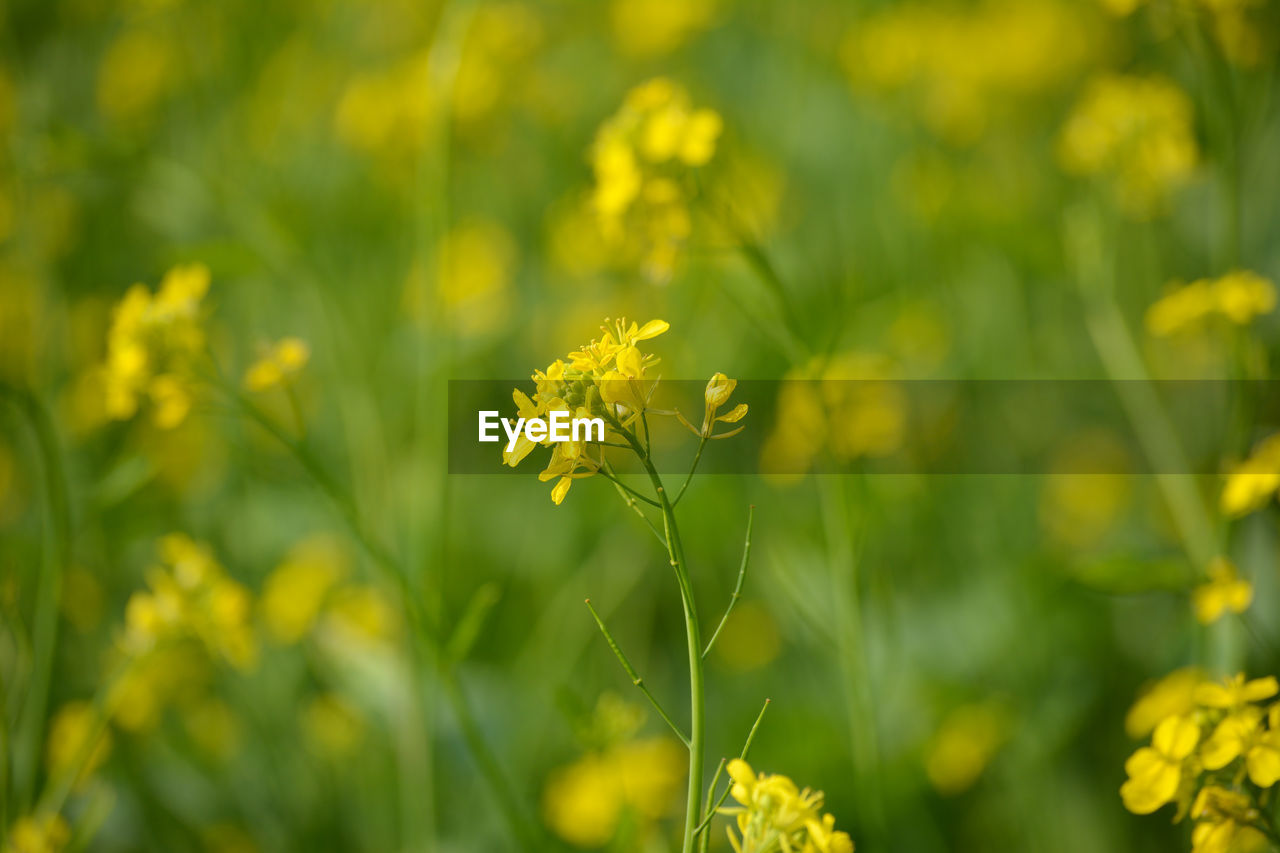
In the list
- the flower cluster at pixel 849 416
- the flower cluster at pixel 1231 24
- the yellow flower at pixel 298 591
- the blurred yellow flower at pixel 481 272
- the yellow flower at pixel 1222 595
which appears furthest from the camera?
the blurred yellow flower at pixel 481 272

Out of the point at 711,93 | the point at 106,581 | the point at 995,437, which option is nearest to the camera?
the point at 106,581

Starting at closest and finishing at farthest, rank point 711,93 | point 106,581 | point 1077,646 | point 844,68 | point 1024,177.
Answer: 1. point 1077,646
2. point 106,581
3. point 1024,177
4. point 844,68
5. point 711,93

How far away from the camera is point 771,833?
48 centimetres

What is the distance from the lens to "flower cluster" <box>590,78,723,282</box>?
887 mm

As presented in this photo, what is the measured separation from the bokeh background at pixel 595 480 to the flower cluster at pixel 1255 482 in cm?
7

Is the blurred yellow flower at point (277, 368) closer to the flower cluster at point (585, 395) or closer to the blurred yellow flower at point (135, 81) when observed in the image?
the flower cluster at point (585, 395)

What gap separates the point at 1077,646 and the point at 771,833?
3.07 ft

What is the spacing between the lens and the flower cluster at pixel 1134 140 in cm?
125

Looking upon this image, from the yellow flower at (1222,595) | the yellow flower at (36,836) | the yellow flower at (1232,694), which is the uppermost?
the yellow flower at (1222,595)

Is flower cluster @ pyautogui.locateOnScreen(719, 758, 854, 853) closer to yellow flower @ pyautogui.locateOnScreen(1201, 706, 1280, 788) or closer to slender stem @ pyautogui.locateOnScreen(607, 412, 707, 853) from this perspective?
slender stem @ pyautogui.locateOnScreen(607, 412, 707, 853)

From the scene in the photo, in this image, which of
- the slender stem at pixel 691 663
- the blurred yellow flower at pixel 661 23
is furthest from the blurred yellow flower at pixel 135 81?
the slender stem at pixel 691 663

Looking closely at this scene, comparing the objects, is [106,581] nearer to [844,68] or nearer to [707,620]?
[707,620]


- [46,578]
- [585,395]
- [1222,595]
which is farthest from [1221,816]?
[46,578]

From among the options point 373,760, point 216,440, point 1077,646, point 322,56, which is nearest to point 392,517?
point 373,760
